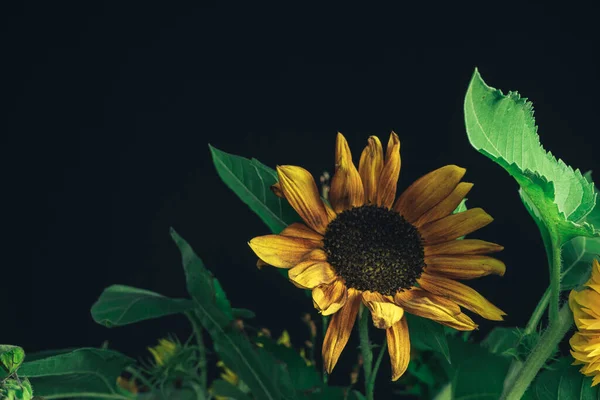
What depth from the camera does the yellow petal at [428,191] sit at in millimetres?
422

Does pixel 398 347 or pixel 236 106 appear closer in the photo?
pixel 398 347

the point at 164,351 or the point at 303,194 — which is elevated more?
the point at 303,194

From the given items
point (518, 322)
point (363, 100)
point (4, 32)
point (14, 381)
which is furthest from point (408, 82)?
point (14, 381)

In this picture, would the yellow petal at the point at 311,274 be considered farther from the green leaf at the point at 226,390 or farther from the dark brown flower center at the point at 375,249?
the green leaf at the point at 226,390

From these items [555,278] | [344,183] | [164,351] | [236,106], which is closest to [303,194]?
[344,183]

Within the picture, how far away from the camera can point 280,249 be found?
405mm

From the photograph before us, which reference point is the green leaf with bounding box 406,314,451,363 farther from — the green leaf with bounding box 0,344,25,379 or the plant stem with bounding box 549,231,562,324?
the green leaf with bounding box 0,344,25,379

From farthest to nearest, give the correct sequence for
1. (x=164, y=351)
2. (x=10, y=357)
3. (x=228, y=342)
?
(x=164, y=351) → (x=228, y=342) → (x=10, y=357)

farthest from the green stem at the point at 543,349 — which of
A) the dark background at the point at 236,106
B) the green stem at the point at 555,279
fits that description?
the dark background at the point at 236,106

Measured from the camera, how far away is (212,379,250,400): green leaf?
50cm

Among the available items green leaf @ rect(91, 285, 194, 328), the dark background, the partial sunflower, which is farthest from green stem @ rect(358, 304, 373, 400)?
the dark background

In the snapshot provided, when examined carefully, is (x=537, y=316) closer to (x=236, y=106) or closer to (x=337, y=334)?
(x=337, y=334)

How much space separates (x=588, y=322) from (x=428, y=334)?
75 mm

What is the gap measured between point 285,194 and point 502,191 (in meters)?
Answer: 0.41
